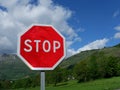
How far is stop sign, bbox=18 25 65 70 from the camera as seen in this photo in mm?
5449

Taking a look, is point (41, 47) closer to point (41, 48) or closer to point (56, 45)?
point (41, 48)

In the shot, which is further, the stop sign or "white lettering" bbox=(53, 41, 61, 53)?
"white lettering" bbox=(53, 41, 61, 53)

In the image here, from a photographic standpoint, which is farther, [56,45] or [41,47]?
[56,45]

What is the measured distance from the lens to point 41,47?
18.1 feet

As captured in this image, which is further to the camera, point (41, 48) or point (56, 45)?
point (56, 45)

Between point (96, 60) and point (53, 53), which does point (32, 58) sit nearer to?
point (53, 53)

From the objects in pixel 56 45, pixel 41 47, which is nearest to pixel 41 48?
pixel 41 47

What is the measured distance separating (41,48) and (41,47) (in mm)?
18

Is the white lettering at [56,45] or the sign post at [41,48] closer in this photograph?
the sign post at [41,48]

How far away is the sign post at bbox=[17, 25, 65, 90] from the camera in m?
5.45

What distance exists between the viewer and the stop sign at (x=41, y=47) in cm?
545

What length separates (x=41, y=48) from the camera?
5.51 m

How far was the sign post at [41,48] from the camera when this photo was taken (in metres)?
5.45

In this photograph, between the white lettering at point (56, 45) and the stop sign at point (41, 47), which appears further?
the white lettering at point (56, 45)
